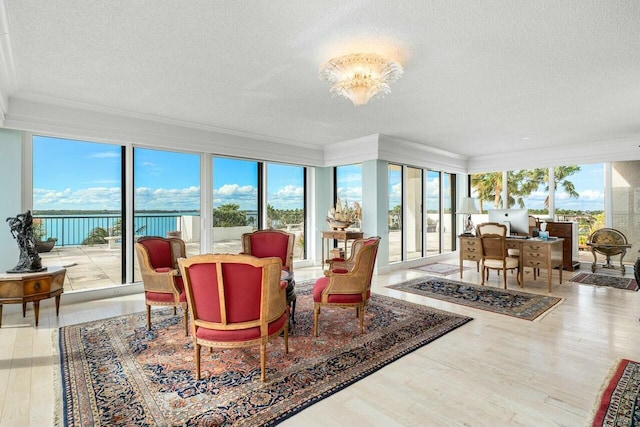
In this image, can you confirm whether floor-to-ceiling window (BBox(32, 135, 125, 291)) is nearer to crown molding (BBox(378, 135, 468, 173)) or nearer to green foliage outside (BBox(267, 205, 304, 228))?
green foliage outside (BBox(267, 205, 304, 228))

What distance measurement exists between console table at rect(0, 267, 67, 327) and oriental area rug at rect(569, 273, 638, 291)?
7.92 metres

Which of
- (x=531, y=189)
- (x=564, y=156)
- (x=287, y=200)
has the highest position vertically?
(x=564, y=156)

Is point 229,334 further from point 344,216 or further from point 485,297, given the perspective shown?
point 344,216

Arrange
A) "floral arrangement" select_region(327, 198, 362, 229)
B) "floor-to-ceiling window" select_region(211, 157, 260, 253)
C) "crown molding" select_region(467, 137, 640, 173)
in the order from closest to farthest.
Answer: "floor-to-ceiling window" select_region(211, 157, 260, 253)
"crown molding" select_region(467, 137, 640, 173)
"floral arrangement" select_region(327, 198, 362, 229)

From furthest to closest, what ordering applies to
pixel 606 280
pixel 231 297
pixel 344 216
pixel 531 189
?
pixel 531 189
pixel 344 216
pixel 606 280
pixel 231 297

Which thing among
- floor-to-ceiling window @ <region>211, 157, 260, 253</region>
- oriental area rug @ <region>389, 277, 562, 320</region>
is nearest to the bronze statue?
floor-to-ceiling window @ <region>211, 157, 260, 253</region>

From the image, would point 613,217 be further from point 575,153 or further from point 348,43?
point 348,43

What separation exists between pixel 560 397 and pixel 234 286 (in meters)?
2.39

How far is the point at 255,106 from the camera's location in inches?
178

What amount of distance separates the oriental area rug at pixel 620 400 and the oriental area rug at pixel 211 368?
4.26ft

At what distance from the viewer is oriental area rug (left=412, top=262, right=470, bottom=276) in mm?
6656

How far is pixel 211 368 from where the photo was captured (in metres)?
2.64

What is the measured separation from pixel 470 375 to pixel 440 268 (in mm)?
4809

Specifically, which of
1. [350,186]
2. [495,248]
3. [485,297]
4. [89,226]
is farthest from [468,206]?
[89,226]
